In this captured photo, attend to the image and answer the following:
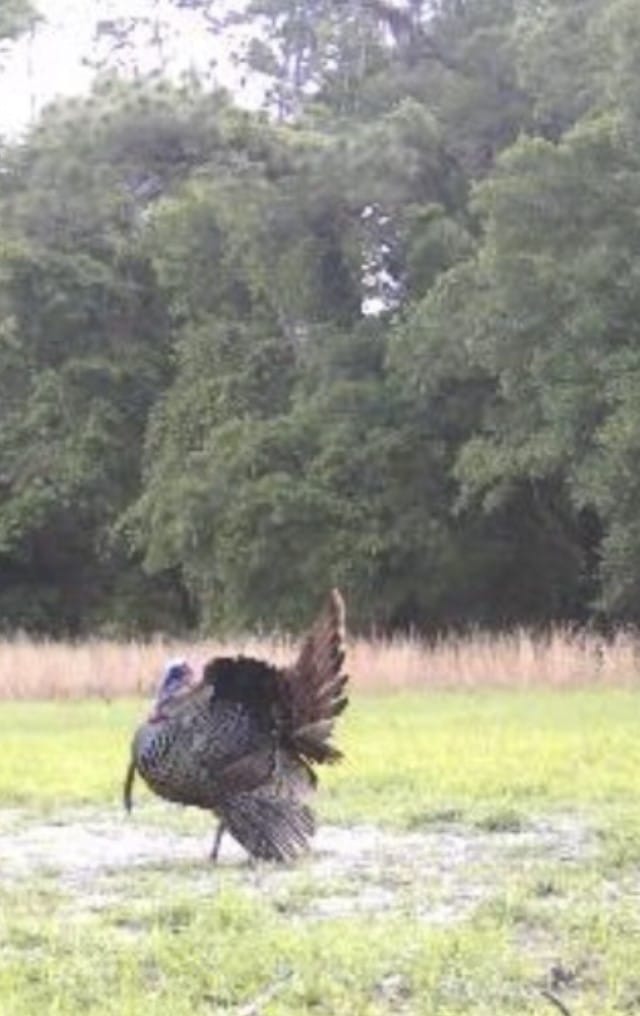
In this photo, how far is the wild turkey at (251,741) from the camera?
7.92 m

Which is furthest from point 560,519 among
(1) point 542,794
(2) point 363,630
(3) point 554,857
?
(3) point 554,857

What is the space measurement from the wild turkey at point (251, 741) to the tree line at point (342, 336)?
18664 mm

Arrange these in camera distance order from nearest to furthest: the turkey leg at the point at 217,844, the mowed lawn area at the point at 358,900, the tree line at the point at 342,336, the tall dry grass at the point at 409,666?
the mowed lawn area at the point at 358,900 < the turkey leg at the point at 217,844 < the tall dry grass at the point at 409,666 < the tree line at the point at 342,336

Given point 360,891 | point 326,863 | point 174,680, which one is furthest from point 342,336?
point 360,891

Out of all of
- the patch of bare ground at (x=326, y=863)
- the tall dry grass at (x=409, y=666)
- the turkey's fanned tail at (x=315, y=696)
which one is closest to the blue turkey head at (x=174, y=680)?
the turkey's fanned tail at (x=315, y=696)

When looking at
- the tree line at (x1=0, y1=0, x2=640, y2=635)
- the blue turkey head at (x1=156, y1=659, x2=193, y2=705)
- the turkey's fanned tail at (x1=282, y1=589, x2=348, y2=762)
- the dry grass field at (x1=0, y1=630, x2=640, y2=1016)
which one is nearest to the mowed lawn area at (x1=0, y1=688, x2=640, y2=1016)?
the dry grass field at (x1=0, y1=630, x2=640, y2=1016)

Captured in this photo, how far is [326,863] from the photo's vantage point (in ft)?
26.5

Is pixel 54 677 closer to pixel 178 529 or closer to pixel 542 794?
pixel 178 529

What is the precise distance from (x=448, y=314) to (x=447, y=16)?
8654 mm

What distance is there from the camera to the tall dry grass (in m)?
22.4

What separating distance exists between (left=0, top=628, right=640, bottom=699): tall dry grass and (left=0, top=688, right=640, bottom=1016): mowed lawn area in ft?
30.8

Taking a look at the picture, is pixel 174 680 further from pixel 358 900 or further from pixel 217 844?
pixel 358 900

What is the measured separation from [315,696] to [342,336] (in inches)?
995

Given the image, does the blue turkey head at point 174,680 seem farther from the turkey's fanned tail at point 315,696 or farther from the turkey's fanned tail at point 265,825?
the turkey's fanned tail at point 265,825
